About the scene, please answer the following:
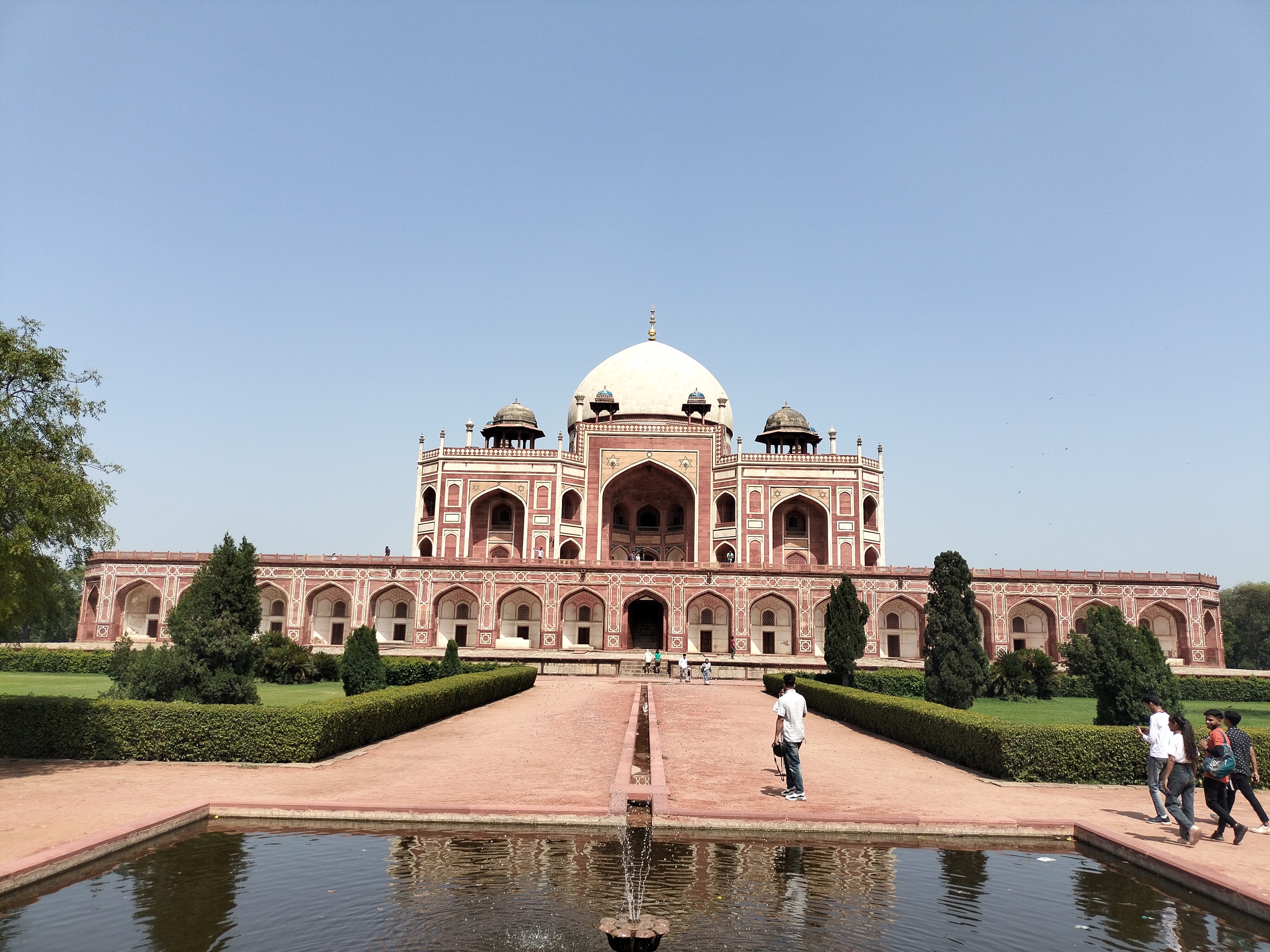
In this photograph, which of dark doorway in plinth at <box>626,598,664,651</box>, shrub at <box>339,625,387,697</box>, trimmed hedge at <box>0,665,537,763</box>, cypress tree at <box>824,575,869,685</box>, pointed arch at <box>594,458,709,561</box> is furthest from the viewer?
pointed arch at <box>594,458,709,561</box>

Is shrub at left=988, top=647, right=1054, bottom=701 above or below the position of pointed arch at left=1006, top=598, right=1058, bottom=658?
below

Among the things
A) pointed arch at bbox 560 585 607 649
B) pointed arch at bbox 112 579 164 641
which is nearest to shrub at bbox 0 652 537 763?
pointed arch at bbox 560 585 607 649

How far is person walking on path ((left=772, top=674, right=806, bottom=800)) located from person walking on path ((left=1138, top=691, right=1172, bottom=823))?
10.1 feet

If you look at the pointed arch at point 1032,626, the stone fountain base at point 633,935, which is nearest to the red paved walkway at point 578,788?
the stone fountain base at point 633,935

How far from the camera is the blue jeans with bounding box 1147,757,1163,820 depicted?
7.96 metres

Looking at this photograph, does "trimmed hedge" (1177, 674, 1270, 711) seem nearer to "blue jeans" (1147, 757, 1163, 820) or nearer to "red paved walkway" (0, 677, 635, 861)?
"red paved walkway" (0, 677, 635, 861)

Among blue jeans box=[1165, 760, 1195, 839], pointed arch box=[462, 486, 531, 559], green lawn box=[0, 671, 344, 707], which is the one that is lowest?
green lawn box=[0, 671, 344, 707]

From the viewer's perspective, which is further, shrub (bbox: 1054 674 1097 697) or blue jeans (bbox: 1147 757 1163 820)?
shrub (bbox: 1054 674 1097 697)

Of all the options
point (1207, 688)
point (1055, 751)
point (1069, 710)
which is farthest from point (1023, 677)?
point (1055, 751)

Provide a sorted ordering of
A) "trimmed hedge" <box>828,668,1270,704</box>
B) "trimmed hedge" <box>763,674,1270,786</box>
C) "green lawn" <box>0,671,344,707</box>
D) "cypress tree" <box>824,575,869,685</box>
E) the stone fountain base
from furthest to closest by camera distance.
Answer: "trimmed hedge" <box>828,668,1270,704</box>, "cypress tree" <box>824,575,869,685</box>, "green lawn" <box>0,671,344,707</box>, "trimmed hedge" <box>763,674,1270,786</box>, the stone fountain base

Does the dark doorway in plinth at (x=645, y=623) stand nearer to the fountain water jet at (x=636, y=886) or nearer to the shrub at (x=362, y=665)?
the shrub at (x=362, y=665)

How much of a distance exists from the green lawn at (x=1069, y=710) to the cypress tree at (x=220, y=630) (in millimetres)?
11983

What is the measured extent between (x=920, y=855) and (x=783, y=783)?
9.07ft

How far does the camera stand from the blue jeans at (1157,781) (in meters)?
7.96
